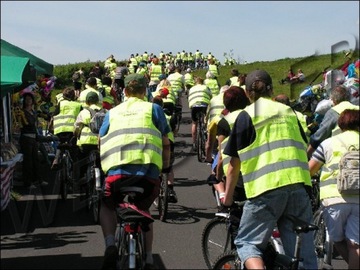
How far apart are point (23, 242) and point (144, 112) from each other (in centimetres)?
335

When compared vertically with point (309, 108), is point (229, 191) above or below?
below

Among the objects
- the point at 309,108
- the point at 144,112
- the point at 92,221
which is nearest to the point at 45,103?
the point at 309,108

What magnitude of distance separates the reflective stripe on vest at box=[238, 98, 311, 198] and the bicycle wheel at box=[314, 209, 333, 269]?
1986mm

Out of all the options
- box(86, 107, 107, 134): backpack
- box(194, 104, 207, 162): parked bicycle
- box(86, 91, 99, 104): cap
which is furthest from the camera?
box(194, 104, 207, 162): parked bicycle

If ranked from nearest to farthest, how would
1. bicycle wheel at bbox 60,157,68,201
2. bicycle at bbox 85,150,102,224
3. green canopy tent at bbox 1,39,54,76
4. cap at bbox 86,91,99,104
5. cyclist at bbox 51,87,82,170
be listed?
1. green canopy tent at bbox 1,39,54,76
2. bicycle at bbox 85,150,102,224
3. cap at bbox 86,91,99,104
4. bicycle wheel at bbox 60,157,68,201
5. cyclist at bbox 51,87,82,170

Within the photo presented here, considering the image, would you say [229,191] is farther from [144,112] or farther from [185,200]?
[185,200]

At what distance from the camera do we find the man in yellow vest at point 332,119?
6.63 m

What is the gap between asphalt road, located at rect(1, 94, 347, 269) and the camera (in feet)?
22.8

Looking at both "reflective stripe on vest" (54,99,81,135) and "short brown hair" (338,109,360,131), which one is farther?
"reflective stripe on vest" (54,99,81,135)

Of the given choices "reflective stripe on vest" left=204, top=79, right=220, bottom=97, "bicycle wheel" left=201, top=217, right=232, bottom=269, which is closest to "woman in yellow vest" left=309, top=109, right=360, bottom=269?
"bicycle wheel" left=201, top=217, right=232, bottom=269

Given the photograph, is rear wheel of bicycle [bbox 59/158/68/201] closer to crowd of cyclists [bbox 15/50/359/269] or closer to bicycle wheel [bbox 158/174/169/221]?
bicycle wheel [bbox 158/174/169/221]

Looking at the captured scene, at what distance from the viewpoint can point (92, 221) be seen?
8938 mm

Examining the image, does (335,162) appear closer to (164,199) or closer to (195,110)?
(164,199)

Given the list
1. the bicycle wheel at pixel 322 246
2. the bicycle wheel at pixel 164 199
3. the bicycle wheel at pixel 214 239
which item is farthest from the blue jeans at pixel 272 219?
the bicycle wheel at pixel 164 199
